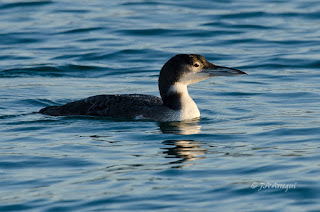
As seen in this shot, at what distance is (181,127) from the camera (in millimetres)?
9977

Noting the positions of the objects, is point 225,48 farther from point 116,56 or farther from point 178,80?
point 178,80

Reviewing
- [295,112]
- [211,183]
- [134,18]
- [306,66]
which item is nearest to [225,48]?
[306,66]

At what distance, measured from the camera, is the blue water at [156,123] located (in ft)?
22.4

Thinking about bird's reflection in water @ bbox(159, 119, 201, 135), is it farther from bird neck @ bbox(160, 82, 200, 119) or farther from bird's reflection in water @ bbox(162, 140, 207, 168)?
bird's reflection in water @ bbox(162, 140, 207, 168)

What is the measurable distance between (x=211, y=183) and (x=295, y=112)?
4.18 m

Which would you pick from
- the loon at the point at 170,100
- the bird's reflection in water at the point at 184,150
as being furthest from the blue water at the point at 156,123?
the loon at the point at 170,100

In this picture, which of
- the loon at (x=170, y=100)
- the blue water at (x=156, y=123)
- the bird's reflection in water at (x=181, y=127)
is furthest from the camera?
the loon at (x=170, y=100)

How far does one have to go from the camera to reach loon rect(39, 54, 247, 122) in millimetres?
10172

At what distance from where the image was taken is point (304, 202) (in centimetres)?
640

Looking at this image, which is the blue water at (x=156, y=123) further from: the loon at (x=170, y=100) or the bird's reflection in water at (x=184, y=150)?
the loon at (x=170, y=100)

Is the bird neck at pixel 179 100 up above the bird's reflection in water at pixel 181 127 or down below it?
above

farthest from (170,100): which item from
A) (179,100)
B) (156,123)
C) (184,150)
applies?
(184,150)

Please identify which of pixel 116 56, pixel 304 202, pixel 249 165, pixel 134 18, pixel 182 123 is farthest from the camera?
pixel 134 18

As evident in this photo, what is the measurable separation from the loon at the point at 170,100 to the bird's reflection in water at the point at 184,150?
3.68 ft
